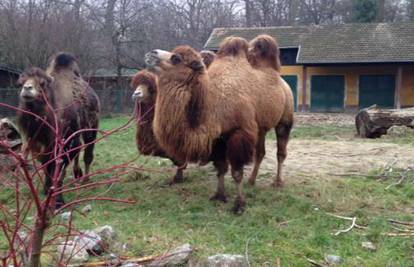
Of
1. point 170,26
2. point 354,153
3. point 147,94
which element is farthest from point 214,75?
point 170,26

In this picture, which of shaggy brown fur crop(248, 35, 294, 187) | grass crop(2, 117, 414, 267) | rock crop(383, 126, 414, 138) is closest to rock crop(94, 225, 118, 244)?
grass crop(2, 117, 414, 267)

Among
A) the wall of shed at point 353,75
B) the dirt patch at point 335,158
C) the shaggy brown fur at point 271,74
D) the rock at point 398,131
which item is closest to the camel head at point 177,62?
the shaggy brown fur at point 271,74

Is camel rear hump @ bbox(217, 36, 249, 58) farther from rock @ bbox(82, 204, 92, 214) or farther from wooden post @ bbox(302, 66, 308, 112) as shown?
wooden post @ bbox(302, 66, 308, 112)

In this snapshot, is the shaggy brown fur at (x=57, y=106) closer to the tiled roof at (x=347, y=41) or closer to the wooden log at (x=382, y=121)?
the wooden log at (x=382, y=121)

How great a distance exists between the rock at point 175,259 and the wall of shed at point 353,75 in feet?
76.7

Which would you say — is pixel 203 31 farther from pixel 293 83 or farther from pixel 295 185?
pixel 295 185

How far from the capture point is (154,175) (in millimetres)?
7887

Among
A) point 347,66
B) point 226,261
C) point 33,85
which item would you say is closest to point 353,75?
point 347,66

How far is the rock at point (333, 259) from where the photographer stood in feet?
14.1

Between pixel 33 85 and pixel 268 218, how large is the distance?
328cm

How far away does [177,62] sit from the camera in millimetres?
5441

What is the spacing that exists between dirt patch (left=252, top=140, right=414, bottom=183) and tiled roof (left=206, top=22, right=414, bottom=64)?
47.3 feet

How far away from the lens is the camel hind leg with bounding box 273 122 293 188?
23.1 feet

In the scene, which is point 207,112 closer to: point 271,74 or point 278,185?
point 271,74
